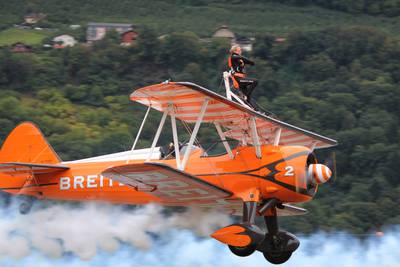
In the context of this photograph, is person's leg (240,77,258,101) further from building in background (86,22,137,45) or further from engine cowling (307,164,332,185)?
building in background (86,22,137,45)

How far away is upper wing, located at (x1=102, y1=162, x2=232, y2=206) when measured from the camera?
45.0ft

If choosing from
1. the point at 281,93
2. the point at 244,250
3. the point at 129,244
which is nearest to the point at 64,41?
the point at 281,93

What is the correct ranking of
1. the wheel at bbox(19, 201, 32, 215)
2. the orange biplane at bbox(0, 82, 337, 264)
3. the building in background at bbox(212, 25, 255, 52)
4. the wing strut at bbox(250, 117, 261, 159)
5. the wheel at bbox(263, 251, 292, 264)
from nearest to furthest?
the orange biplane at bbox(0, 82, 337, 264) → the wing strut at bbox(250, 117, 261, 159) → the wheel at bbox(263, 251, 292, 264) → the wheel at bbox(19, 201, 32, 215) → the building in background at bbox(212, 25, 255, 52)

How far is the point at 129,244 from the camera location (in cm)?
1647

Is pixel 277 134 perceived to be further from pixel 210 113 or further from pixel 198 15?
pixel 198 15

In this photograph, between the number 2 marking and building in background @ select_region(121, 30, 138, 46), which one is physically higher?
the number 2 marking

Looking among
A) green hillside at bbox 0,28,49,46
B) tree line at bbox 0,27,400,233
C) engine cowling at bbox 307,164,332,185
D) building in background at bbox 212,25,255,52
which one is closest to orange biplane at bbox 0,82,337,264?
engine cowling at bbox 307,164,332,185

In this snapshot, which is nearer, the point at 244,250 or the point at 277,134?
the point at 244,250

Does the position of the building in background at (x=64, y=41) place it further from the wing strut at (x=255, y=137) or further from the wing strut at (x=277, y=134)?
the wing strut at (x=255, y=137)

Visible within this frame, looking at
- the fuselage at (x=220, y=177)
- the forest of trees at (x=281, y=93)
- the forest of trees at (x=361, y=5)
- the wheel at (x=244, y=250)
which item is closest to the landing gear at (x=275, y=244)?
the fuselage at (x=220, y=177)

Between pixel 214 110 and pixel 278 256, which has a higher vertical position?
pixel 214 110

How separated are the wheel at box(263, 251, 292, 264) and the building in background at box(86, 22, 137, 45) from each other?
2848 inches

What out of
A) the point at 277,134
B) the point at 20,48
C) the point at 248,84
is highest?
the point at 248,84

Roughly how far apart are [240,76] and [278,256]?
311 cm
